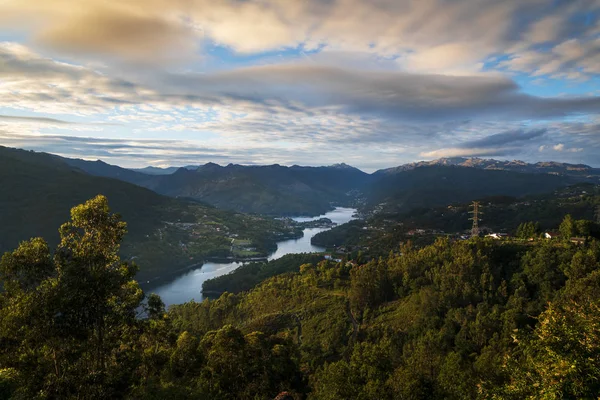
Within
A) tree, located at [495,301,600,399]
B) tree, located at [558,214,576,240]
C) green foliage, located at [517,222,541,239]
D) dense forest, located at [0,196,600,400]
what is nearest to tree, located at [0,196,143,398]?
dense forest, located at [0,196,600,400]

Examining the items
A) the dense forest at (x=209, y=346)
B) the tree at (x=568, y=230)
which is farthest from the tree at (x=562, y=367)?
the tree at (x=568, y=230)

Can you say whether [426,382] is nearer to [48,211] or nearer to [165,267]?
[165,267]

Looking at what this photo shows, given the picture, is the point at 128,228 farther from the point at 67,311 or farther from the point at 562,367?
the point at 562,367

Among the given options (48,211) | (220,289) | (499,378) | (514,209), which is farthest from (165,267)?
(514,209)

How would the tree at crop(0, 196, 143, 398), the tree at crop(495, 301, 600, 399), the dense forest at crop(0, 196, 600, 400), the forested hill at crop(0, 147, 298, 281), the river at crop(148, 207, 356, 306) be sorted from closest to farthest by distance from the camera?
the tree at crop(0, 196, 143, 398), the dense forest at crop(0, 196, 600, 400), the tree at crop(495, 301, 600, 399), the river at crop(148, 207, 356, 306), the forested hill at crop(0, 147, 298, 281)

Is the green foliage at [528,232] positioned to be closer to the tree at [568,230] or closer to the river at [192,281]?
the tree at [568,230]

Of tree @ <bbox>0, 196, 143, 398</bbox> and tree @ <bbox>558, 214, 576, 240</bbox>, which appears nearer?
tree @ <bbox>0, 196, 143, 398</bbox>

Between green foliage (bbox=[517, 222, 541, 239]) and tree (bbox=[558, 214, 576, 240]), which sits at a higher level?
tree (bbox=[558, 214, 576, 240])

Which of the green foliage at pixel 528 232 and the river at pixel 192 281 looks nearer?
the green foliage at pixel 528 232

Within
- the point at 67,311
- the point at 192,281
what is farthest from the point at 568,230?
the point at 192,281

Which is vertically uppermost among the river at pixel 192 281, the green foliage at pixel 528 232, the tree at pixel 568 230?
the tree at pixel 568 230

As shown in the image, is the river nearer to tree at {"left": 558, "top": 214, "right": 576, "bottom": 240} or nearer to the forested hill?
the forested hill
